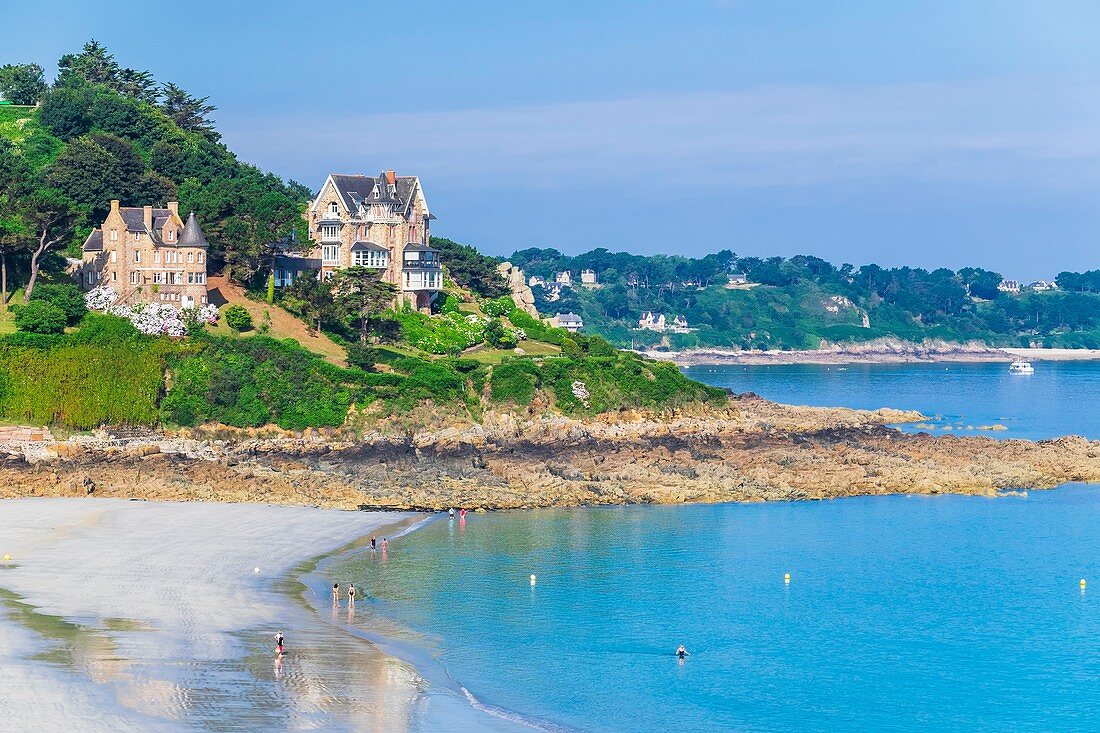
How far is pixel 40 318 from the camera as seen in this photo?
2411 inches

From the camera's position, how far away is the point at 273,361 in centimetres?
6269

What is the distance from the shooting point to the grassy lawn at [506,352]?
233 feet

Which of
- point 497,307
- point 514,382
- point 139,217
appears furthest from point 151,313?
point 497,307

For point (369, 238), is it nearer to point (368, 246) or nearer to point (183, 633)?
point (368, 246)

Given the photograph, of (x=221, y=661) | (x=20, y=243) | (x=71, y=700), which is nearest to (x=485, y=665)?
(x=221, y=661)

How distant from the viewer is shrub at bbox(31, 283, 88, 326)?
6253 cm

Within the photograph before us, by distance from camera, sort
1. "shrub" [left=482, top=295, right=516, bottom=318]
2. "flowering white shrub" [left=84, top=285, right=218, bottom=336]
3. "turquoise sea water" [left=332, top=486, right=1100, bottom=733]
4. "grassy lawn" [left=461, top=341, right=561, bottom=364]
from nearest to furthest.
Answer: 1. "turquoise sea water" [left=332, top=486, right=1100, bottom=733]
2. "flowering white shrub" [left=84, top=285, right=218, bottom=336]
3. "grassy lawn" [left=461, top=341, right=561, bottom=364]
4. "shrub" [left=482, top=295, right=516, bottom=318]

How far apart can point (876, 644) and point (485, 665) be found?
411 inches

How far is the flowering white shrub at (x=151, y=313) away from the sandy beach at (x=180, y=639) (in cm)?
1636

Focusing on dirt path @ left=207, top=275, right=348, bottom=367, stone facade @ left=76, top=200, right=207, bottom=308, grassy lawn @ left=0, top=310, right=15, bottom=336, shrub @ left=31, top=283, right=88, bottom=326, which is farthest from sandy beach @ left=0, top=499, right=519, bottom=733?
stone facade @ left=76, top=200, right=207, bottom=308

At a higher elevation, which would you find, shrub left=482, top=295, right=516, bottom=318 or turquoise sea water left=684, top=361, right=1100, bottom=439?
shrub left=482, top=295, right=516, bottom=318

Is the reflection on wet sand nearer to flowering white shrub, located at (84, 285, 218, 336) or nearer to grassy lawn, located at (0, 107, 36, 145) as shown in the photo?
flowering white shrub, located at (84, 285, 218, 336)

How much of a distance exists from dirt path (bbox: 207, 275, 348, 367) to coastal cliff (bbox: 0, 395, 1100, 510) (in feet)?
24.7

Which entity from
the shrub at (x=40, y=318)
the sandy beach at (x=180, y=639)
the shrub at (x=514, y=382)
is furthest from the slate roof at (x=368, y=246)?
the sandy beach at (x=180, y=639)
